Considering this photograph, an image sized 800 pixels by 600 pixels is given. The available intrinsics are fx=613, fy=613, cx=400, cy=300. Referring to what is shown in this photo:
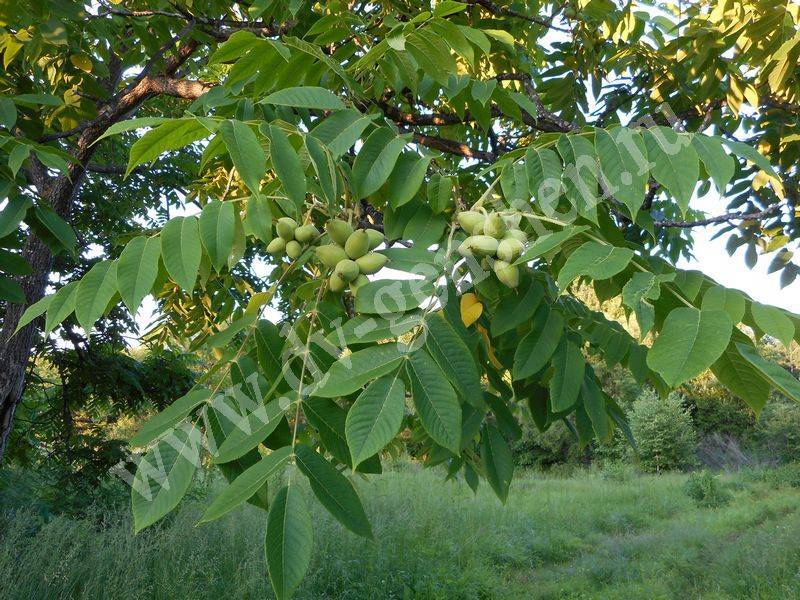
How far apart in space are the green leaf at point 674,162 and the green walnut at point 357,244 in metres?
0.62

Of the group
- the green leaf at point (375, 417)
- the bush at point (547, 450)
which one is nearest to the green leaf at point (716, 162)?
the green leaf at point (375, 417)

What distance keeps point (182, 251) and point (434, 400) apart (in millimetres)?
653

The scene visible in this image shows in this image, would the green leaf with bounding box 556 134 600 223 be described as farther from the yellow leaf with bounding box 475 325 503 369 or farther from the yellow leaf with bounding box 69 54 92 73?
the yellow leaf with bounding box 69 54 92 73

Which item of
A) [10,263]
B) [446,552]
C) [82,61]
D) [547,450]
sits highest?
[82,61]

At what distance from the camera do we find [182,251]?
4.36 ft

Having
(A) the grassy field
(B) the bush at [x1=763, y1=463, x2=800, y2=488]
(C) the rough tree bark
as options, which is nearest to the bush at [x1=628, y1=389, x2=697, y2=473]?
(B) the bush at [x1=763, y1=463, x2=800, y2=488]

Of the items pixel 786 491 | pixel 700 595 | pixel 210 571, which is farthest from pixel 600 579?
pixel 786 491

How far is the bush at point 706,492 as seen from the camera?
11.4 metres

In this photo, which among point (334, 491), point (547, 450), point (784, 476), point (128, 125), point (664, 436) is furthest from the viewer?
point (547, 450)

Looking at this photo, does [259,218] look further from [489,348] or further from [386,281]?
[489,348]

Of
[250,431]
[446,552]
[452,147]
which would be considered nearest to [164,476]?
[250,431]

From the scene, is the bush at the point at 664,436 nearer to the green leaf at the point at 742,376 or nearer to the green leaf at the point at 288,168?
the green leaf at the point at 742,376

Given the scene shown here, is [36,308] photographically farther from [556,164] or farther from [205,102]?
[556,164]

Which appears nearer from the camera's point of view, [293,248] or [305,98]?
[305,98]
